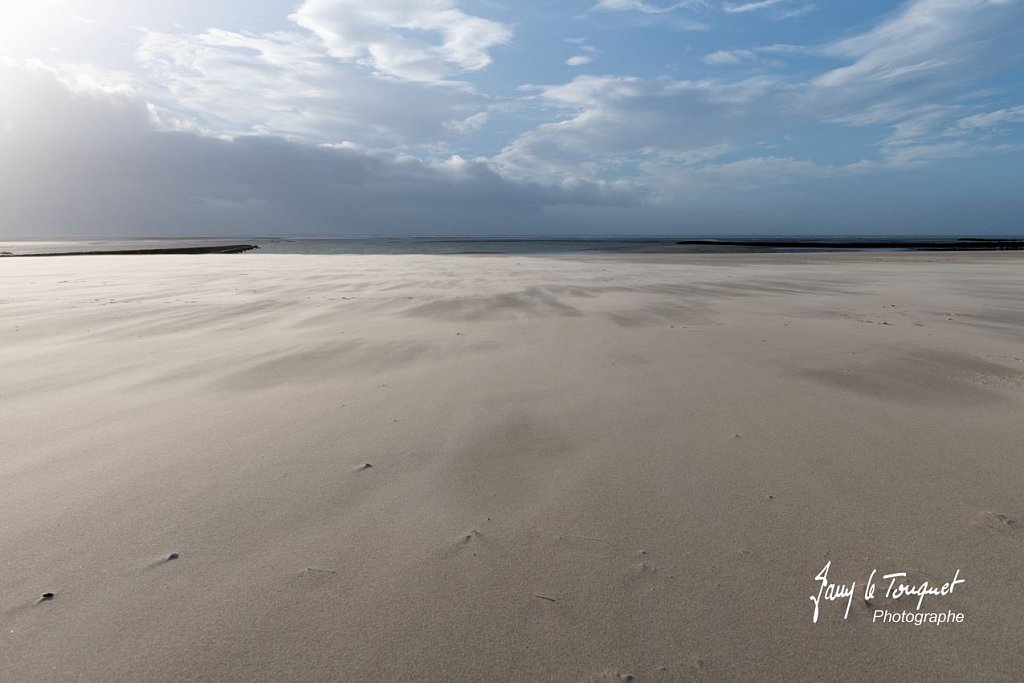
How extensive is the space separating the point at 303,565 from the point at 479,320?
5.32m

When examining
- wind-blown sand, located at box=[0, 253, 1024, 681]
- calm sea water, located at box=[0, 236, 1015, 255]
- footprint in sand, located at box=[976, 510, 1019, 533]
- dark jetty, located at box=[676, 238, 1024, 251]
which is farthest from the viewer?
dark jetty, located at box=[676, 238, 1024, 251]

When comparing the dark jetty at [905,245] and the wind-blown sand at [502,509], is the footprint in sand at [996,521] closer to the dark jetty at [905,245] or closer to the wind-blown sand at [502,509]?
the wind-blown sand at [502,509]

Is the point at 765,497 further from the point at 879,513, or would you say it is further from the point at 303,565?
the point at 303,565

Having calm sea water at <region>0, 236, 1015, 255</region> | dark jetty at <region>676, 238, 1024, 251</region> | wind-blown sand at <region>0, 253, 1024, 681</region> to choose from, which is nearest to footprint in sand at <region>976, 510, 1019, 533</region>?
wind-blown sand at <region>0, 253, 1024, 681</region>

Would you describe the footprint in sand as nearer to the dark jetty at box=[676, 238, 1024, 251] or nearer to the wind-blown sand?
the wind-blown sand

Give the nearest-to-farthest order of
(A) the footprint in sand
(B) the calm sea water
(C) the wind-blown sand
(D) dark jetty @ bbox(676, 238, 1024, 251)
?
(C) the wind-blown sand
(A) the footprint in sand
(B) the calm sea water
(D) dark jetty @ bbox(676, 238, 1024, 251)

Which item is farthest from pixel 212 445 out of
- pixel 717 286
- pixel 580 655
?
pixel 717 286

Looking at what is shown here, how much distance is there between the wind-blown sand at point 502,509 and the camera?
5.28 ft

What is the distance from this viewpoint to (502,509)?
2.39m

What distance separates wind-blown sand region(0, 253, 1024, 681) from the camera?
1.61m

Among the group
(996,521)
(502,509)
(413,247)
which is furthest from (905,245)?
(502,509)

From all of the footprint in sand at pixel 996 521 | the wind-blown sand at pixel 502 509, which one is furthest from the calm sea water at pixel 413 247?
the footprint in sand at pixel 996 521

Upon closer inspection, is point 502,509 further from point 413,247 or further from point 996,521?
point 413,247

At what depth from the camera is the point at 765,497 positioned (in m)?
2.46
